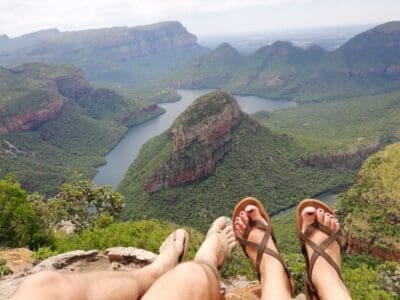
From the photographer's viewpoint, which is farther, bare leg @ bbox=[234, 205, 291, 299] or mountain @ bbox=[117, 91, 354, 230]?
mountain @ bbox=[117, 91, 354, 230]

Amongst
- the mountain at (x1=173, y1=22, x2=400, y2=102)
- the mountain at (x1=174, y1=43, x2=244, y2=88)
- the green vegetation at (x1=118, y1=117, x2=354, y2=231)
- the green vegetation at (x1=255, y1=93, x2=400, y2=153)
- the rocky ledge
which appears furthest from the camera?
the mountain at (x1=174, y1=43, x2=244, y2=88)

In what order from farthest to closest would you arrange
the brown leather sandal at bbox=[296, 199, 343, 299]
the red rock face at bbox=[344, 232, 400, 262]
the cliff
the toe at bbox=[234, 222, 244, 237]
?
1. the cliff
2. the red rock face at bbox=[344, 232, 400, 262]
3. the toe at bbox=[234, 222, 244, 237]
4. the brown leather sandal at bbox=[296, 199, 343, 299]

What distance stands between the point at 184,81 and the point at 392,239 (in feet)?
551

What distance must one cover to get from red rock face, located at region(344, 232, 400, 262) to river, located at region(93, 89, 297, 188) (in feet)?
148

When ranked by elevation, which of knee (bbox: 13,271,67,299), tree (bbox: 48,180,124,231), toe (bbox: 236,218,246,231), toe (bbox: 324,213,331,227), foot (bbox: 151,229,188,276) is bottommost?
tree (bbox: 48,180,124,231)

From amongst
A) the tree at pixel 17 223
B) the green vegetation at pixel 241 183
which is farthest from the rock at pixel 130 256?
the green vegetation at pixel 241 183

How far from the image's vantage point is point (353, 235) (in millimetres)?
30875

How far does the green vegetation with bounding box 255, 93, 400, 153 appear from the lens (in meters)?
68.4

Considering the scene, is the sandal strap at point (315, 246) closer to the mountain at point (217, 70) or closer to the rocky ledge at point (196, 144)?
the rocky ledge at point (196, 144)

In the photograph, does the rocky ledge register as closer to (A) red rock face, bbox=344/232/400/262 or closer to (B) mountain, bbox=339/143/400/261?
(B) mountain, bbox=339/143/400/261

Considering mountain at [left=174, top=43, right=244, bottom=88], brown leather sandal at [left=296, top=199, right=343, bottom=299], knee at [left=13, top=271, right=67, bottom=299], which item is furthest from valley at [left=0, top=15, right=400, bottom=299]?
mountain at [left=174, top=43, right=244, bottom=88]

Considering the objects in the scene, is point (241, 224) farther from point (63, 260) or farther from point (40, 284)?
point (63, 260)

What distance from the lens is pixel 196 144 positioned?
53469 millimetres

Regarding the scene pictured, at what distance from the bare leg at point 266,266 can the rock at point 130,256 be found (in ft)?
8.82
